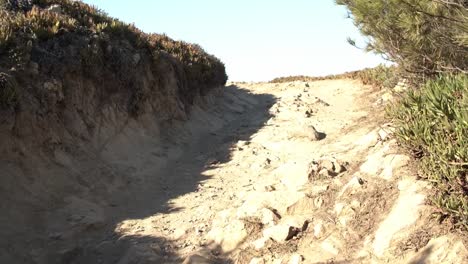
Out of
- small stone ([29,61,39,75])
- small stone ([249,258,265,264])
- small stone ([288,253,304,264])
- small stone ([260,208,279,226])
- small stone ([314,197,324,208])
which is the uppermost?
small stone ([29,61,39,75])

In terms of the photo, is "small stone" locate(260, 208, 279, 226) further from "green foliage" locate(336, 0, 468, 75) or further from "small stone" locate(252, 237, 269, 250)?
"green foliage" locate(336, 0, 468, 75)

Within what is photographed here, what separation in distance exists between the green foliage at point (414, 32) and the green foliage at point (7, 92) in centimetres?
696

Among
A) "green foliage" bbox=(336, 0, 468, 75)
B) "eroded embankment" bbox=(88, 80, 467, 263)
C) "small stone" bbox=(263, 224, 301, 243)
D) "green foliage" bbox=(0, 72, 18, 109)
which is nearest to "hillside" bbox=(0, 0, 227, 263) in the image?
"green foliage" bbox=(0, 72, 18, 109)

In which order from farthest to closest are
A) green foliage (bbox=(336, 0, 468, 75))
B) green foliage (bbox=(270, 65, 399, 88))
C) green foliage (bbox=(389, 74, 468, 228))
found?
green foliage (bbox=(270, 65, 399, 88))
green foliage (bbox=(336, 0, 468, 75))
green foliage (bbox=(389, 74, 468, 228))

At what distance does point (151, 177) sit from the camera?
34.4 ft

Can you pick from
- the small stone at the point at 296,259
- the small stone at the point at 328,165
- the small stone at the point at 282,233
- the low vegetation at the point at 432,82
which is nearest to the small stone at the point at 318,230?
the small stone at the point at 282,233

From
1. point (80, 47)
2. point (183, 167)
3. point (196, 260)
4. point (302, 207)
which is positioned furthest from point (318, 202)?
point (80, 47)

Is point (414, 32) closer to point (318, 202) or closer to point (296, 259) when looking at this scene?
point (318, 202)

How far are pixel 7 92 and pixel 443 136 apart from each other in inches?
285

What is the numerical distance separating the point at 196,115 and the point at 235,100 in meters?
4.26

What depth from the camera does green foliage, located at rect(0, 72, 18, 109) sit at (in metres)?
7.91

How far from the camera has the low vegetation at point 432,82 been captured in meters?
5.32

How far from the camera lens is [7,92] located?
7.95m

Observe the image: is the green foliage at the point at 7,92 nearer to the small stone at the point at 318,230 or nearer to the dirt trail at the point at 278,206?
the dirt trail at the point at 278,206
